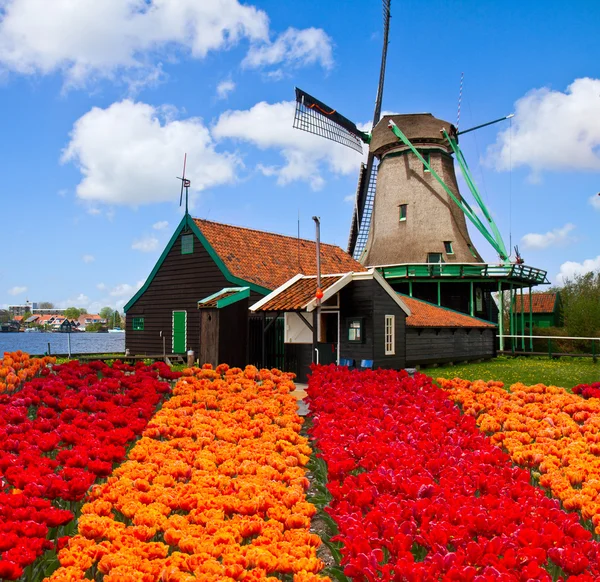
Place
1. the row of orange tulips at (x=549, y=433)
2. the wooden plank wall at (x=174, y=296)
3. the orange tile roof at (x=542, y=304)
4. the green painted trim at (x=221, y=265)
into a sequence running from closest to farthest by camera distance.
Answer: the row of orange tulips at (x=549, y=433)
the green painted trim at (x=221, y=265)
the wooden plank wall at (x=174, y=296)
the orange tile roof at (x=542, y=304)


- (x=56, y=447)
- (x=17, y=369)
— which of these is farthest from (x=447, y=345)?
(x=56, y=447)

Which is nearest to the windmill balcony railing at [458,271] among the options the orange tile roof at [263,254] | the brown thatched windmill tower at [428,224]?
the brown thatched windmill tower at [428,224]

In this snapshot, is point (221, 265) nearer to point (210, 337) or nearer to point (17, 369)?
point (210, 337)

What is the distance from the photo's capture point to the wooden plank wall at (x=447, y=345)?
934 inches

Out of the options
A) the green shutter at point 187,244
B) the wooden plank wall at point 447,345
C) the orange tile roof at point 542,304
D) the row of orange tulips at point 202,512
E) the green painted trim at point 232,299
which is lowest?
the row of orange tulips at point 202,512

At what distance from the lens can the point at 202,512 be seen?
4.46 meters

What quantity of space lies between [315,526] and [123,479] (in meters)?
2.01

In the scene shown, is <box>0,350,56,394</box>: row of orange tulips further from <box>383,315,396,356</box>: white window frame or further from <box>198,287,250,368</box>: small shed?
<box>383,315,396,356</box>: white window frame

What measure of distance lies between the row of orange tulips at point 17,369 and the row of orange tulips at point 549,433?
23.7 ft

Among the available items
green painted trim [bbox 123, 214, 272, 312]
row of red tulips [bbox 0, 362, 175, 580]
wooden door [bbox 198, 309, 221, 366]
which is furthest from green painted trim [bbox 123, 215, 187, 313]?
row of red tulips [bbox 0, 362, 175, 580]

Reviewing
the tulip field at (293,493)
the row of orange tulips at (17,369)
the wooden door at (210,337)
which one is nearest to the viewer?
the tulip field at (293,493)

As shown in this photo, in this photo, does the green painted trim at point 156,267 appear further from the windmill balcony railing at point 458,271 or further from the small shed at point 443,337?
the windmill balcony railing at point 458,271

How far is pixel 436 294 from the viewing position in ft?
117

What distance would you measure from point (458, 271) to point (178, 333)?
54.3 feet
